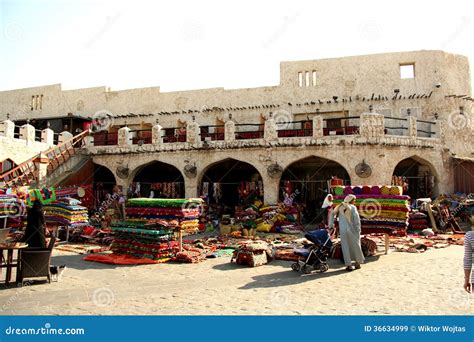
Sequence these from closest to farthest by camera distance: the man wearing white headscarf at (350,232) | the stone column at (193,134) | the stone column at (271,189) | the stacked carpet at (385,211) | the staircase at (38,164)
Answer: the man wearing white headscarf at (350,232), the stacked carpet at (385,211), the staircase at (38,164), the stone column at (271,189), the stone column at (193,134)

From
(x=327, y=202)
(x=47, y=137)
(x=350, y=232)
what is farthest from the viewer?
(x=47, y=137)

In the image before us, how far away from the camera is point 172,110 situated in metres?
23.9

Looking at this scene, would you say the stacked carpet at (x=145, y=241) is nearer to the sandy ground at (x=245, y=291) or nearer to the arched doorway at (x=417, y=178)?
the sandy ground at (x=245, y=291)

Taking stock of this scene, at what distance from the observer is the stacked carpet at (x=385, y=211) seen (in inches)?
393

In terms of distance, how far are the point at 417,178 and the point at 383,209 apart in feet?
33.2

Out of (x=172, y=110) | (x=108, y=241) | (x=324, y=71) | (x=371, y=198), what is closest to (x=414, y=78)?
(x=324, y=71)

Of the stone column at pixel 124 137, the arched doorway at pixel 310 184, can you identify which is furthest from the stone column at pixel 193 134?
the arched doorway at pixel 310 184

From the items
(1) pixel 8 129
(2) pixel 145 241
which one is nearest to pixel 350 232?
(2) pixel 145 241

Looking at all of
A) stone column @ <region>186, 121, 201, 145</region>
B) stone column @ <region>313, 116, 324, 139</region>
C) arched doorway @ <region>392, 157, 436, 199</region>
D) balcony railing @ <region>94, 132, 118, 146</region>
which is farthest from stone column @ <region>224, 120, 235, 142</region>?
arched doorway @ <region>392, 157, 436, 199</region>

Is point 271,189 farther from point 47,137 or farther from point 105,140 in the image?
point 47,137

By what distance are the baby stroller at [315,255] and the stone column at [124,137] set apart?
13919 millimetres

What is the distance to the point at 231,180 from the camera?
71.3ft

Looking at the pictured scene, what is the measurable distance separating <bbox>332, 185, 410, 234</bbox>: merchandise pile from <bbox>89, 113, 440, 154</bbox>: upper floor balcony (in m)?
6.01

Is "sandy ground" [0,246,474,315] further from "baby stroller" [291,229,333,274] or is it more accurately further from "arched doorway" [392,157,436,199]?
"arched doorway" [392,157,436,199]
